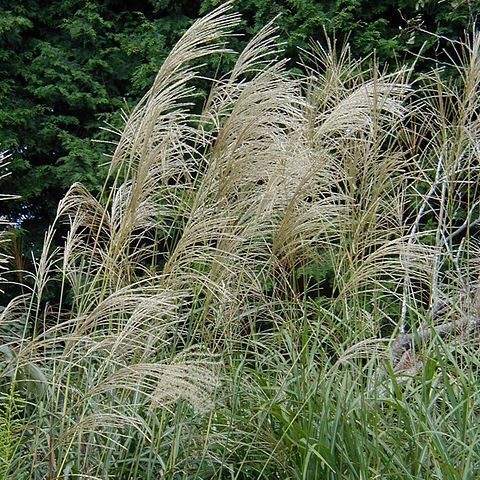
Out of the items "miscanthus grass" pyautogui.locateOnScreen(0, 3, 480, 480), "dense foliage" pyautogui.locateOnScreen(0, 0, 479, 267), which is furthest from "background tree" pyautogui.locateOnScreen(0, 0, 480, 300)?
"miscanthus grass" pyautogui.locateOnScreen(0, 3, 480, 480)

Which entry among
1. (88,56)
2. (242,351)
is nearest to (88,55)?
(88,56)

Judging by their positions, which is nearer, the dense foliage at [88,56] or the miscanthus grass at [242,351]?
the miscanthus grass at [242,351]

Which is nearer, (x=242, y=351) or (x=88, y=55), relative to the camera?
(x=242, y=351)

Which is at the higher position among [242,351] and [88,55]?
[88,55]

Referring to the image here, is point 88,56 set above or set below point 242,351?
above

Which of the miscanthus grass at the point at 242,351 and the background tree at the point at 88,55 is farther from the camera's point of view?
the background tree at the point at 88,55

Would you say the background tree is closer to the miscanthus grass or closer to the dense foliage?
the dense foliage

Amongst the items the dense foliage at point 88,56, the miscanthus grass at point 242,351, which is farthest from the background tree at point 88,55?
the miscanthus grass at point 242,351

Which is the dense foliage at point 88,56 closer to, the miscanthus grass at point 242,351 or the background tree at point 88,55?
the background tree at point 88,55

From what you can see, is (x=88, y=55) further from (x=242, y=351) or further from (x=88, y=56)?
(x=242, y=351)

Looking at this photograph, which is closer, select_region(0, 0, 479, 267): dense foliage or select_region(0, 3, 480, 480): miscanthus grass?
select_region(0, 3, 480, 480): miscanthus grass

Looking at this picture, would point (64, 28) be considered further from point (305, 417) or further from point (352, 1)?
point (305, 417)

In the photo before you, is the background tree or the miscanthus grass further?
the background tree

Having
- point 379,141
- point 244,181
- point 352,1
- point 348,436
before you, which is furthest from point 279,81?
point 352,1
